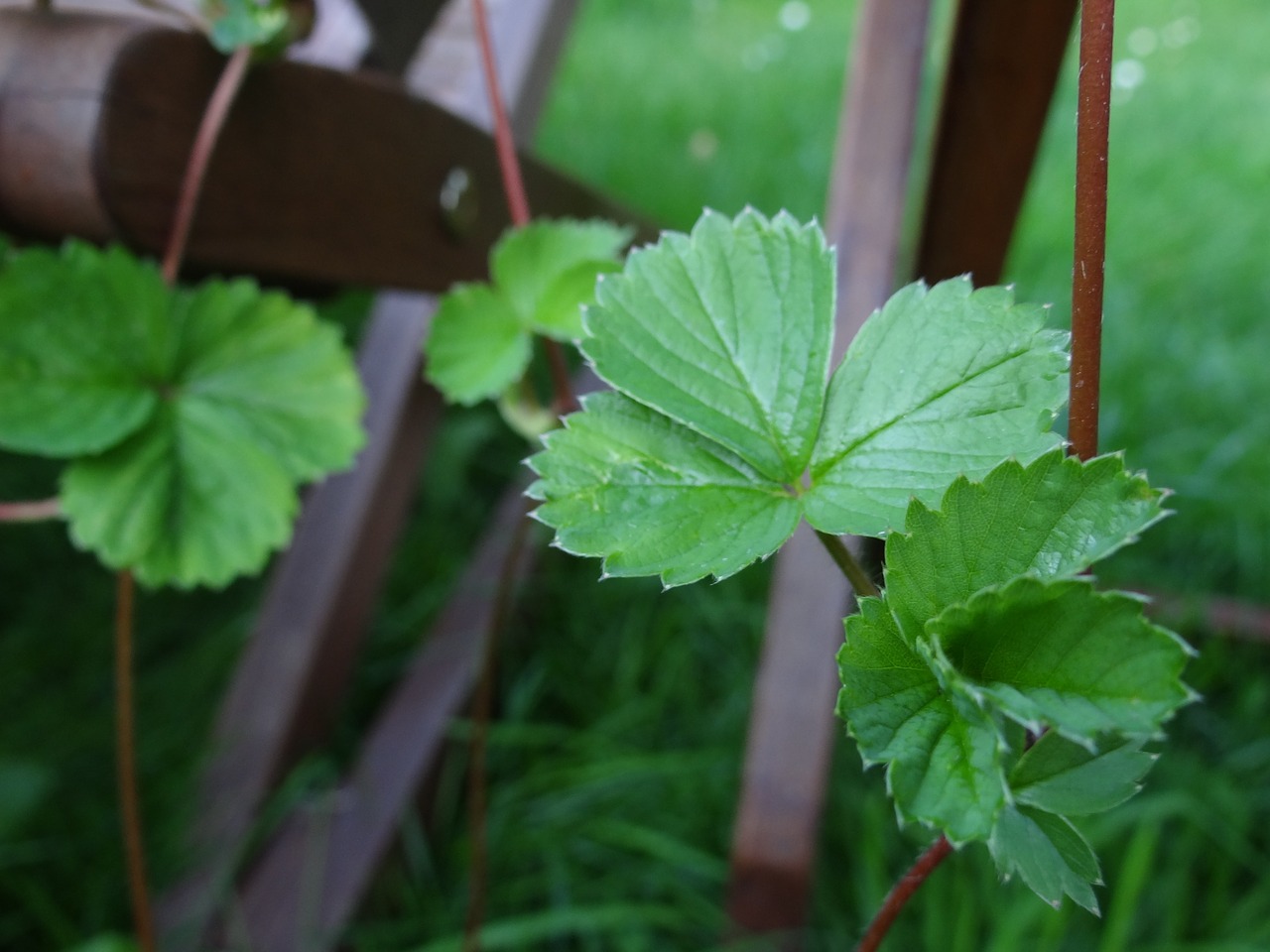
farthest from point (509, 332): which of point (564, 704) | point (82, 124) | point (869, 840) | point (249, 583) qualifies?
point (249, 583)

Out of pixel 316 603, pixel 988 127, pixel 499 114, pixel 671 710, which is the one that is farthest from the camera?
pixel 671 710

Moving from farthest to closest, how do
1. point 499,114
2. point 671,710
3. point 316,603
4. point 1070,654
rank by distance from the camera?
1. point 671,710
2. point 316,603
3. point 499,114
4. point 1070,654

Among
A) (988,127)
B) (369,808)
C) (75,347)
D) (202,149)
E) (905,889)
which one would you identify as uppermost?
(988,127)

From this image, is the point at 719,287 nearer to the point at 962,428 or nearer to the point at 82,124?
the point at 962,428

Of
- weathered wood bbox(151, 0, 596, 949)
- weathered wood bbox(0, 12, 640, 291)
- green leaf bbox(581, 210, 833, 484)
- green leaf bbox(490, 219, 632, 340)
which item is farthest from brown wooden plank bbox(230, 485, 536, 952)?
green leaf bbox(581, 210, 833, 484)

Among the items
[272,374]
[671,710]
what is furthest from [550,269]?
[671,710]

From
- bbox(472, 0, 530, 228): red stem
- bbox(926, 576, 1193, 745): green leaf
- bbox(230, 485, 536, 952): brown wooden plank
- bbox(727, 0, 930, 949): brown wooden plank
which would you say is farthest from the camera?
bbox(230, 485, 536, 952): brown wooden plank

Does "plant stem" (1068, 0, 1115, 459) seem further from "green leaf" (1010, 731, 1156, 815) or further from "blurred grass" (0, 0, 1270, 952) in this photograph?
"blurred grass" (0, 0, 1270, 952)

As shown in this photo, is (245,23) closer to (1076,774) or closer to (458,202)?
(458,202)
